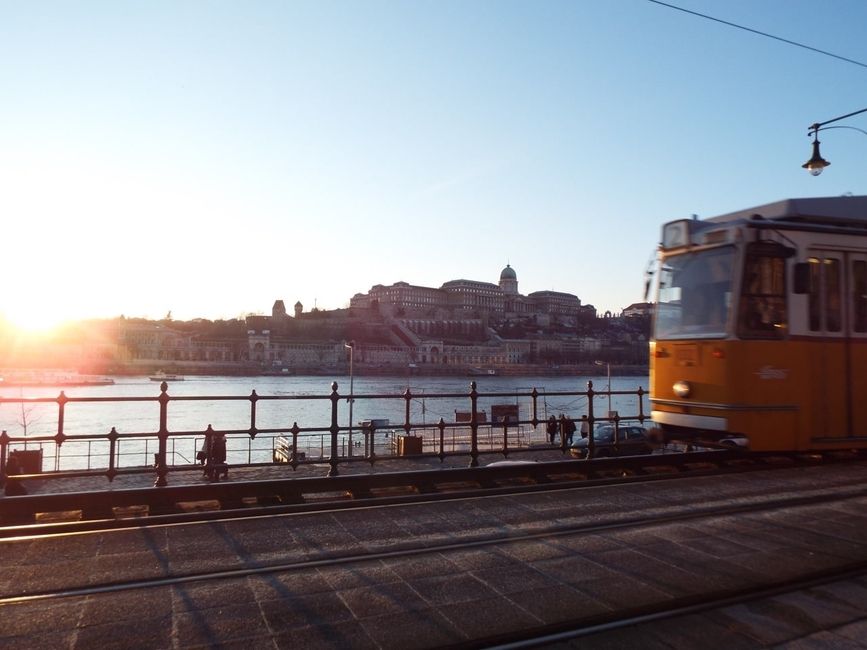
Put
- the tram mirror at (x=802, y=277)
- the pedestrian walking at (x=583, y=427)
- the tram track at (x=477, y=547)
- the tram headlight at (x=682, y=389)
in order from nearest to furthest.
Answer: the tram track at (x=477, y=547) → the tram mirror at (x=802, y=277) → the tram headlight at (x=682, y=389) → the pedestrian walking at (x=583, y=427)

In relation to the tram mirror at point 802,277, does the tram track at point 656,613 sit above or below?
below

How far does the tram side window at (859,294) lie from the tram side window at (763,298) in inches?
44.1

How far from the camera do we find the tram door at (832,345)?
26.6 ft

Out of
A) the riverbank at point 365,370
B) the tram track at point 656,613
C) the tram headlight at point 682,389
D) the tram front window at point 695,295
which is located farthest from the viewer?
the riverbank at point 365,370

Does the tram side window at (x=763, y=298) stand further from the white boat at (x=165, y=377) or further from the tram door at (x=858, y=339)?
the white boat at (x=165, y=377)

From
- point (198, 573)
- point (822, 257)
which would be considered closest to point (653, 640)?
point (198, 573)

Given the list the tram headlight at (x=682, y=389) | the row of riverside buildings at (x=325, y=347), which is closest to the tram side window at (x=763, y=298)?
the tram headlight at (x=682, y=389)

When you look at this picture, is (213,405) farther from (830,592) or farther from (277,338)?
(830,592)

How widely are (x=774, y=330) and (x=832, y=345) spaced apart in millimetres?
902

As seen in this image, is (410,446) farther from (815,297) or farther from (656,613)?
(656,613)

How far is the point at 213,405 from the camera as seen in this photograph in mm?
79938

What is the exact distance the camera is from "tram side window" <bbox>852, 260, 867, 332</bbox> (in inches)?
330

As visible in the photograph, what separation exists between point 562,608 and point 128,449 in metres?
40.6

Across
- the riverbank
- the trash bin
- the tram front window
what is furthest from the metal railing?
the riverbank
